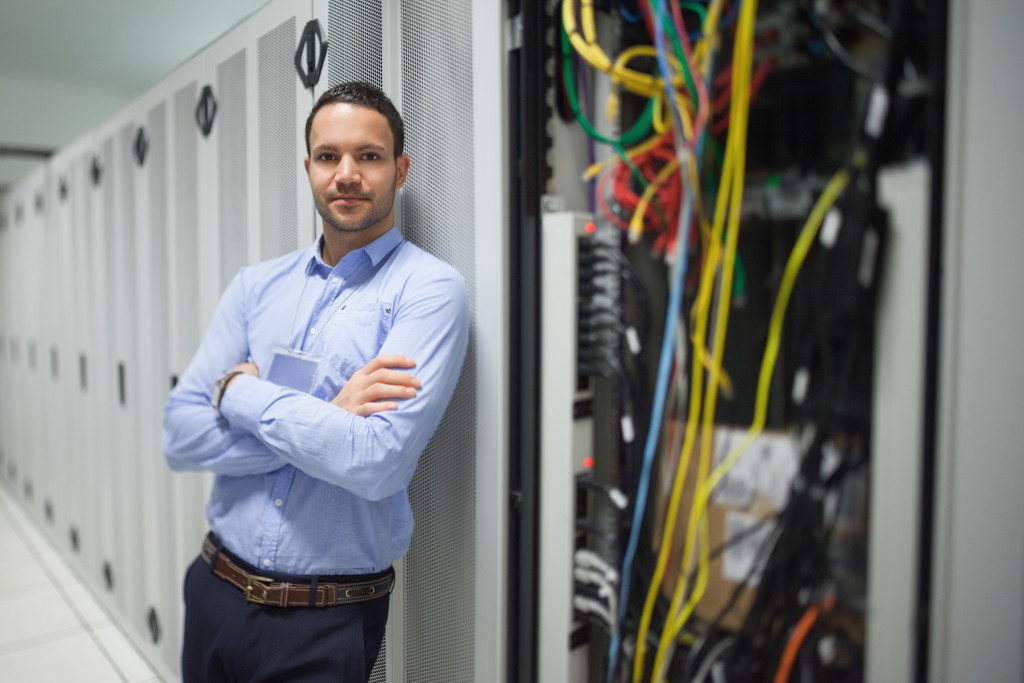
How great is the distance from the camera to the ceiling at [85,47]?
3.77 meters

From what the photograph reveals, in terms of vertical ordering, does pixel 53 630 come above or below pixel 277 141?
below

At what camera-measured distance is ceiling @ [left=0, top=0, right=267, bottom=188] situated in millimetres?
3766

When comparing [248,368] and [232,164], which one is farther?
[232,164]

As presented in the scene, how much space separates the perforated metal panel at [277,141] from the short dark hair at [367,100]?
0.39 metres

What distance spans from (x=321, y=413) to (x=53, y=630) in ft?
9.13

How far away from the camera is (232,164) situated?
189cm

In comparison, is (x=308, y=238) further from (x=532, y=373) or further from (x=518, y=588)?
(x=518, y=588)

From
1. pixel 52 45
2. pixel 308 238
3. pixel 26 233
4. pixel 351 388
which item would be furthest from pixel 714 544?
pixel 52 45

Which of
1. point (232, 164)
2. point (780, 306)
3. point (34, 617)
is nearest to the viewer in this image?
point (780, 306)

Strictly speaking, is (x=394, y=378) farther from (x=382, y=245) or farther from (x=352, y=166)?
(x=352, y=166)

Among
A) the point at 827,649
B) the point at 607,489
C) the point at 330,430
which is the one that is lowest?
the point at 827,649

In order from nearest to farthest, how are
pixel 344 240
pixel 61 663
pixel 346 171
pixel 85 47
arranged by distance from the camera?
pixel 346 171, pixel 344 240, pixel 61 663, pixel 85 47

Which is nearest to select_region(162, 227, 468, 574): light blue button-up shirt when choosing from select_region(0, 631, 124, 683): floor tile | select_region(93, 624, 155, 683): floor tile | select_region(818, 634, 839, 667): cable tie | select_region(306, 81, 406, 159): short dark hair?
select_region(306, 81, 406, 159): short dark hair

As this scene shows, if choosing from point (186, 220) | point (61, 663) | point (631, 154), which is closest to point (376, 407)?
point (631, 154)
